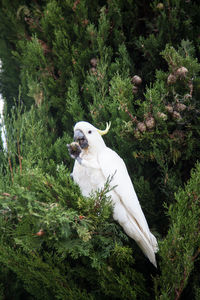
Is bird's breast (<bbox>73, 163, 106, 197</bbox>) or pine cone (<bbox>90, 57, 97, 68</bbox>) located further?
pine cone (<bbox>90, 57, 97, 68</bbox>)

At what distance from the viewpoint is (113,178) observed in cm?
121

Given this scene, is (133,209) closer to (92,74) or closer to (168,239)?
(168,239)

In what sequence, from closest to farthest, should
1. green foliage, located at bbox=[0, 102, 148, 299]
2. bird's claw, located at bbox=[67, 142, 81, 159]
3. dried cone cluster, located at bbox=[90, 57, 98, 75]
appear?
green foliage, located at bbox=[0, 102, 148, 299] → bird's claw, located at bbox=[67, 142, 81, 159] → dried cone cluster, located at bbox=[90, 57, 98, 75]

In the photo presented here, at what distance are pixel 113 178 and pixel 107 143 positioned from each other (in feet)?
1.41

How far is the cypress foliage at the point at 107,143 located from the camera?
1090mm

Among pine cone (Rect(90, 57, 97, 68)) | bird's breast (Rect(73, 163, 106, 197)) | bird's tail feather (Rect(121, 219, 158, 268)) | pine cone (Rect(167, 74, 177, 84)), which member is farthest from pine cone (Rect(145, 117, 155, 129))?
pine cone (Rect(90, 57, 97, 68))

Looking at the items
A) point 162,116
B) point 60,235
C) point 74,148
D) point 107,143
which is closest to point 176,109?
point 162,116

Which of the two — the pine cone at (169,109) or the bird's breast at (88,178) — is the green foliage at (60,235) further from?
the pine cone at (169,109)

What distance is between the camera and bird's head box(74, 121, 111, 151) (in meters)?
1.24

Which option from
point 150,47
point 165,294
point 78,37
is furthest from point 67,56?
point 165,294

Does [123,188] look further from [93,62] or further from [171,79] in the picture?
[93,62]

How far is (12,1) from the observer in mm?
1979

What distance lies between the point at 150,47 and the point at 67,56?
0.54 m

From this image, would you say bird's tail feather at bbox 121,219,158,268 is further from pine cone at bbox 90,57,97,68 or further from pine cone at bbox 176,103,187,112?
pine cone at bbox 90,57,97,68
